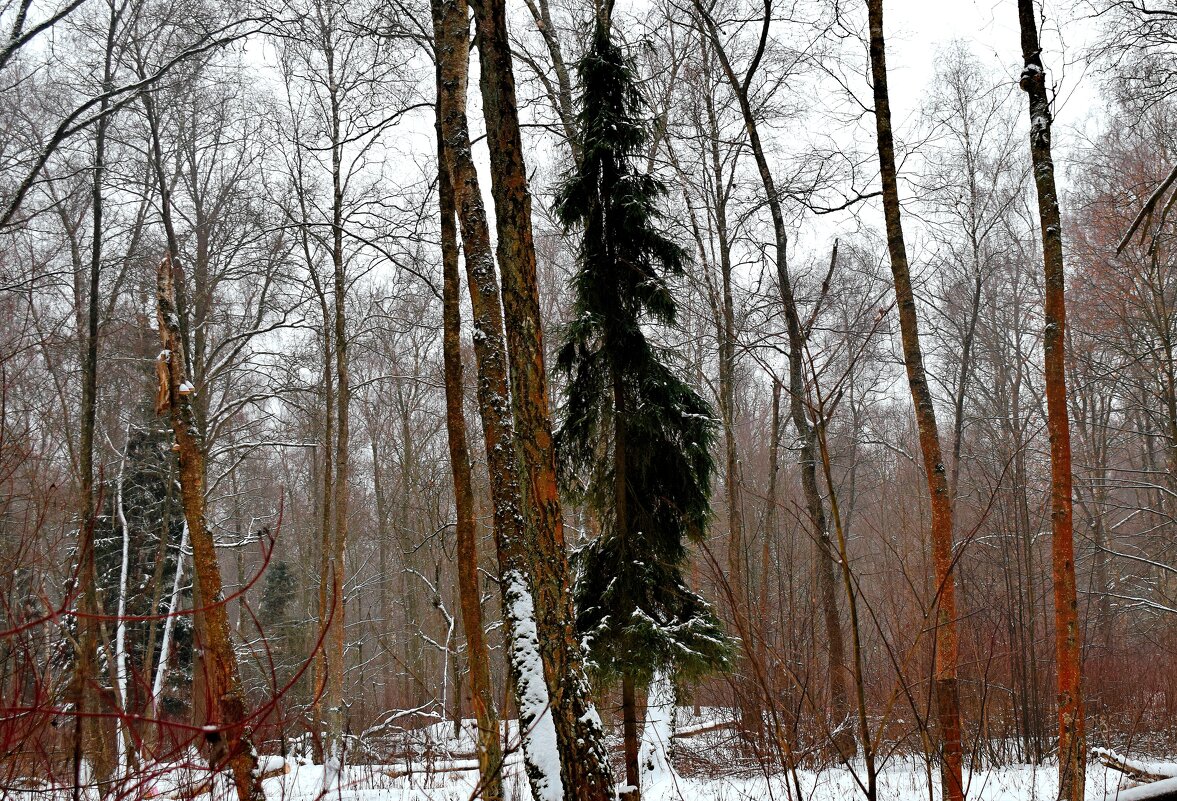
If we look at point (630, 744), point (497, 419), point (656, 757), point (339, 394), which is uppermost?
point (339, 394)

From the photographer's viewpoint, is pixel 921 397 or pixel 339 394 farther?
pixel 339 394

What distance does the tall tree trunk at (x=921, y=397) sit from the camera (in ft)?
17.2

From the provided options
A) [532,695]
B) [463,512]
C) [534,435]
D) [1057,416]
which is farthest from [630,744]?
[1057,416]

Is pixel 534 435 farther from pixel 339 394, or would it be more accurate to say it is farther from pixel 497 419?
pixel 339 394

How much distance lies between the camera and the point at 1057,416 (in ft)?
17.7

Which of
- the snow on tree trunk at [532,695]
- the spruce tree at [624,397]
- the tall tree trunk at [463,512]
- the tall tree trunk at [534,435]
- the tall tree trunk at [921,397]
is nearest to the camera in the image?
the tall tree trunk at [534,435]

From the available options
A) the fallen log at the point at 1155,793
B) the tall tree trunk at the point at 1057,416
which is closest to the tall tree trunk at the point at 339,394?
the tall tree trunk at the point at 1057,416

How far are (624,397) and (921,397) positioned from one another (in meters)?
2.92

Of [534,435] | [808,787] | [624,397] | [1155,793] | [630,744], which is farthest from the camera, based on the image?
[808,787]

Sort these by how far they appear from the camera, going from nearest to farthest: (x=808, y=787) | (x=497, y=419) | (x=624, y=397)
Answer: (x=497, y=419) < (x=624, y=397) < (x=808, y=787)

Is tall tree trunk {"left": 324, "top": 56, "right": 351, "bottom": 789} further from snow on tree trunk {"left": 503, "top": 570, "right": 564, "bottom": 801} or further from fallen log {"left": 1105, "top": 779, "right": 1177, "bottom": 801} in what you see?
fallen log {"left": 1105, "top": 779, "right": 1177, "bottom": 801}

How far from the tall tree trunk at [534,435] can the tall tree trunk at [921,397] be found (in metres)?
2.53

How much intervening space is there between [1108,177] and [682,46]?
26.4 feet

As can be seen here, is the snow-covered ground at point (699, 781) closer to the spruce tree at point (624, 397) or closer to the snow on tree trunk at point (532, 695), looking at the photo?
the spruce tree at point (624, 397)
